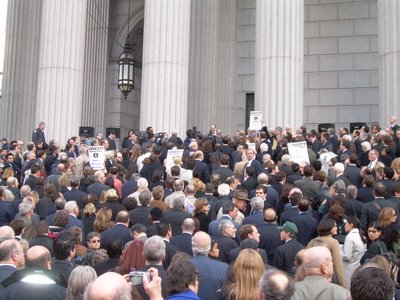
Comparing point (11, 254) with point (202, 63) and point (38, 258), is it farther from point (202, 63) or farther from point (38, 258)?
point (202, 63)

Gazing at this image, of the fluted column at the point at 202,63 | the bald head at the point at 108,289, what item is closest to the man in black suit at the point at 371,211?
the bald head at the point at 108,289

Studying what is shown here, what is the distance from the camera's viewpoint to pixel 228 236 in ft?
28.9

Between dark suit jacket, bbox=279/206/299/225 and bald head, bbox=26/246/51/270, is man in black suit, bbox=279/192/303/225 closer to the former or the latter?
dark suit jacket, bbox=279/206/299/225

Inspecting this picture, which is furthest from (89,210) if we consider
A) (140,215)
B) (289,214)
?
(289,214)

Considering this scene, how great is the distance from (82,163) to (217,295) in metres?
11.4

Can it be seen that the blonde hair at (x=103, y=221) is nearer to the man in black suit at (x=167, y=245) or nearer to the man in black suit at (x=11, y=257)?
the man in black suit at (x=167, y=245)

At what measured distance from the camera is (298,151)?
1641cm

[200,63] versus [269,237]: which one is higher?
[200,63]

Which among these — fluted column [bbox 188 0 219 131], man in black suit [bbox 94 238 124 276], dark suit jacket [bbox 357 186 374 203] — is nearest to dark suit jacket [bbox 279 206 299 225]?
dark suit jacket [bbox 357 186 374 203]

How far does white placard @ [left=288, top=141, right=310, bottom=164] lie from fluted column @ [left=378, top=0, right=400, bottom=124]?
18.7 ft

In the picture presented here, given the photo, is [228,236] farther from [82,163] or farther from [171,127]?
[171,127]

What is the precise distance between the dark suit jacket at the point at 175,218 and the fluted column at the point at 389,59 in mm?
12249

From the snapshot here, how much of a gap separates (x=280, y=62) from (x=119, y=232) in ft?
43.4

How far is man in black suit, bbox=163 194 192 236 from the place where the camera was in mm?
10320
